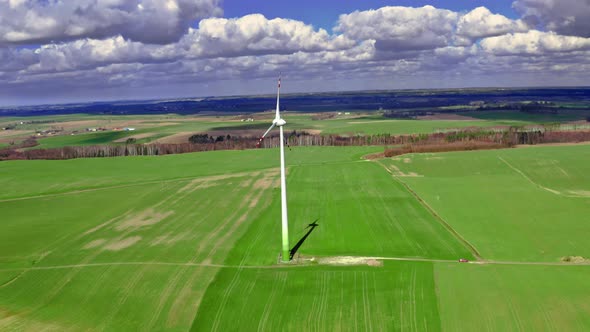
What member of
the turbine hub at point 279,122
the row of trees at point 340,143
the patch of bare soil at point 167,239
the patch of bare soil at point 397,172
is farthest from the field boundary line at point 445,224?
the row of trees at point 340,143

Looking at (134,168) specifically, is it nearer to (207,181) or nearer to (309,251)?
(207,181)

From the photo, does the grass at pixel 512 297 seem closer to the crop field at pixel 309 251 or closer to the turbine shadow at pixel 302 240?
the crop field at pixel 309 251

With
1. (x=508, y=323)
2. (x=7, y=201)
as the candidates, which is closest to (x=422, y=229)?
(x=508, y=323)

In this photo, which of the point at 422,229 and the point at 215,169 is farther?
the point at 215,169

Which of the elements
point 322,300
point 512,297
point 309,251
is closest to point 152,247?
point 309,251

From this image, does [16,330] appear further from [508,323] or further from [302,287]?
[508,323]

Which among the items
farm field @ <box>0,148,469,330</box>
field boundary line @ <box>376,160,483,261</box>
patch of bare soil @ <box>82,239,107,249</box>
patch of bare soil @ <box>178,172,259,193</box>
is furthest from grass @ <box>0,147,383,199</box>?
field boundary line @ <box>376,160,483,261</box>
